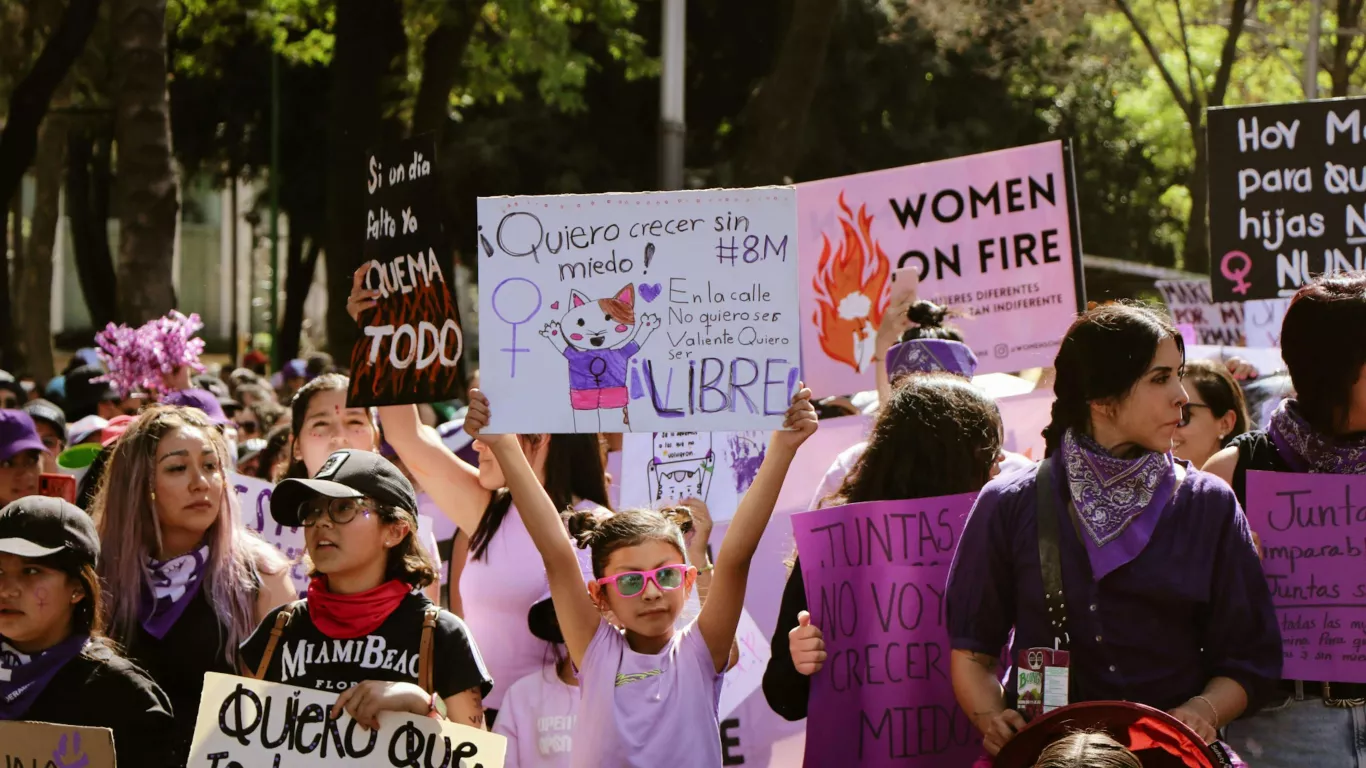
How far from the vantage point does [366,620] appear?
148 inches

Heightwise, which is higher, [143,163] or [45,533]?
[143,163]

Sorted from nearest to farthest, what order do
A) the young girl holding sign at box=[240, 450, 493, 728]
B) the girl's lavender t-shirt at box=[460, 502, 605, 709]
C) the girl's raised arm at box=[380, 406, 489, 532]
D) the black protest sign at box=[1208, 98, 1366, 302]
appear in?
the young girl holding sign at box=[240, 450, 493, 728], the girl's lavender t-shirt at box=[460, 502, 605, 709], the girl's raised arm at box=[380, 406, 489, 532], the black protest sign at box=[1208, 98, 1366, 302]

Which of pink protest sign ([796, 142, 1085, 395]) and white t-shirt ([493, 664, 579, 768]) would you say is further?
pink protest sign ([796, 142, 1085, 395])

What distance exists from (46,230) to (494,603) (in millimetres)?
19208

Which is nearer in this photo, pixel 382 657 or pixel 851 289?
pixel 382 657

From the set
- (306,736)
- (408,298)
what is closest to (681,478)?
(408,298)

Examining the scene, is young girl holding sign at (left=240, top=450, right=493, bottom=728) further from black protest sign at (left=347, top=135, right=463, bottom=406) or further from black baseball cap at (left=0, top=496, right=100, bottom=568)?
black protest sign at (left=347, top=135, right=463, bottom=406)

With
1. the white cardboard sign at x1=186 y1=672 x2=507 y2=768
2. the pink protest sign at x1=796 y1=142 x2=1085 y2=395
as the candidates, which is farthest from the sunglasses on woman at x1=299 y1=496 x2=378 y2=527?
the pink protest sign at x1=796 y1=142 x2=1085 y2=395

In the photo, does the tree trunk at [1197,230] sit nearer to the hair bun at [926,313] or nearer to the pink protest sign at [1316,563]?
the hair bun at [926,313]

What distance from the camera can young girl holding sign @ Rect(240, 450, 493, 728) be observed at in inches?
145

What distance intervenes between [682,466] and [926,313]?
0.97m

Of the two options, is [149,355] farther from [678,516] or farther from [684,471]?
[678,516]

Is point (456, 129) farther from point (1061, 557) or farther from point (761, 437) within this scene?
point (1061, 557)

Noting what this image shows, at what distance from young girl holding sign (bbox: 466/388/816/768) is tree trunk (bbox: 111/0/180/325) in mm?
8619
